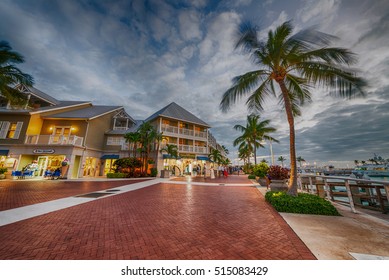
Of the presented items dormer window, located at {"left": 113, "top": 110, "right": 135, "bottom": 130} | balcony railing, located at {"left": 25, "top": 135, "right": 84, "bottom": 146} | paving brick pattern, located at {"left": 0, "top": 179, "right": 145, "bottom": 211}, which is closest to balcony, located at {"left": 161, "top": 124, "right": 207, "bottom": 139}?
dormer window, located at {"left": 113, "top": 110, "right": 135, "bottom": 130}

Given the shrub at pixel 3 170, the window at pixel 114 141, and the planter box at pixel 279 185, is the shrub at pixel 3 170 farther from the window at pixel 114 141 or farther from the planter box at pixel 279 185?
the planter box at pixel 279 185

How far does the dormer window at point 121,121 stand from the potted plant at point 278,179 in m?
24.2

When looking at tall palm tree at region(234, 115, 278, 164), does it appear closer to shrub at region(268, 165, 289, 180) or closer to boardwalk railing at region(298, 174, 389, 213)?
boardwalk railing at region(298, 174, 389, 213)

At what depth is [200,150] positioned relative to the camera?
86.6 ft

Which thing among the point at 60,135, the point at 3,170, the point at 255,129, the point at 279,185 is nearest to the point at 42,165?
the point at 3,170

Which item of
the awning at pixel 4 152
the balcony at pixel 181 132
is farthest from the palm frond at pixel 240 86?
the awning at pixel 4 152

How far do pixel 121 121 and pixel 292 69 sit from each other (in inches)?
1059

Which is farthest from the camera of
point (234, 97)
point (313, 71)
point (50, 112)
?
point (50, 112)

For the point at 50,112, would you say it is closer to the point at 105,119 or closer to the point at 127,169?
the point at 105,119

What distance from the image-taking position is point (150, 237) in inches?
131

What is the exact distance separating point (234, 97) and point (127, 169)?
1788 cm

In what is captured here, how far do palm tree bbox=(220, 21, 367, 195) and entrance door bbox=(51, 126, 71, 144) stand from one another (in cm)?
1941

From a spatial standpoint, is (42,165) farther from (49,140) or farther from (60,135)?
(60,135)
